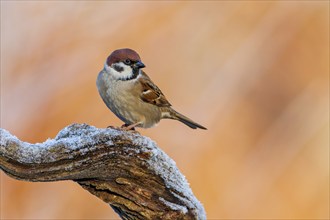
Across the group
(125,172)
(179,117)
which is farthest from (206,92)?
(125,172)

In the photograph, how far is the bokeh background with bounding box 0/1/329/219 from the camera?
425 cm

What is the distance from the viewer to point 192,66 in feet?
15.1

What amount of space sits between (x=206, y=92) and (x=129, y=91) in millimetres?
1803

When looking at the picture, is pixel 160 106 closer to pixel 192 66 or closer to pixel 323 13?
pixel 192 66

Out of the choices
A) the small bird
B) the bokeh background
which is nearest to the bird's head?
the small bird

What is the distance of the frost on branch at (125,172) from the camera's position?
186 centimetres

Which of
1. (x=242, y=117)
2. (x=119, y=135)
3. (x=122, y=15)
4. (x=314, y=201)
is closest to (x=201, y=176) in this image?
(x=242, y=117)

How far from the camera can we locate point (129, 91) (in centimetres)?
274

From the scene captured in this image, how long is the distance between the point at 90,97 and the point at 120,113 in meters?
1.66

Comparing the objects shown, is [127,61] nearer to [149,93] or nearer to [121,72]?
[121,72]

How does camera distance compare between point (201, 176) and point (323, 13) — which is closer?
point (201, 176)

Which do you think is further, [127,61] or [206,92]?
[206,92]

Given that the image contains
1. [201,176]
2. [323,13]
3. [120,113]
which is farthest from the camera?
[323,13]

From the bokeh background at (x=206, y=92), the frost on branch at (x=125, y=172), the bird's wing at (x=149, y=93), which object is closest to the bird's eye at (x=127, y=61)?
the bird's wing at (x=149, y=93)
